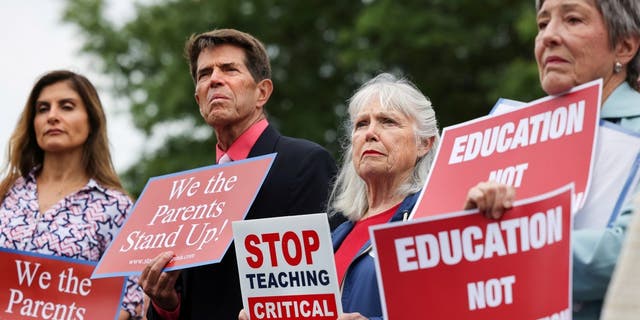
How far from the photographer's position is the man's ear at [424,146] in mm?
4652

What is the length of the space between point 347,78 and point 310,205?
12942 millimetres

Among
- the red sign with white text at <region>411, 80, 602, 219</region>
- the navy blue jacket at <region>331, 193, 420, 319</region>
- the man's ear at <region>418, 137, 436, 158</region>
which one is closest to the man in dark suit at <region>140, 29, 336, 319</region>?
the man's ear at <region>418, 137, 436, 158</region>

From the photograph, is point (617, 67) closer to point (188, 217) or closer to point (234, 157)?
point (188, 217)

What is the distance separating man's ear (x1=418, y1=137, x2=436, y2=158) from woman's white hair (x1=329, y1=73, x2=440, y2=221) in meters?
0.01

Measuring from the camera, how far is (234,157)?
5.20 metres

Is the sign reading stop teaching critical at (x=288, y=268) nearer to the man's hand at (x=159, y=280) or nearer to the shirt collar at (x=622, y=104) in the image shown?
the man's hand at (x=159, y=280)

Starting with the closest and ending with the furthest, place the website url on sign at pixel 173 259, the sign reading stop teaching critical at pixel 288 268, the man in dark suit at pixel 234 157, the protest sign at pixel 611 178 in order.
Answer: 1. the protest sign at pixel 611 178
2. the sign reading stop teaching critical at pixel 288 268
3. the website url on sign at pixel 173 259
4. the man in dark suit at pixel 234 157

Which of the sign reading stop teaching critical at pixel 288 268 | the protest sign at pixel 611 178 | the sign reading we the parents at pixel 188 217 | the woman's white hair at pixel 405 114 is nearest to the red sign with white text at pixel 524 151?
the protest sign at pixel 611 178

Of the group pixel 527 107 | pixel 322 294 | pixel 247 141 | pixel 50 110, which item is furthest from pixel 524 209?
pixel 50 110

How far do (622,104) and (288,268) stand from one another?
1.30 m

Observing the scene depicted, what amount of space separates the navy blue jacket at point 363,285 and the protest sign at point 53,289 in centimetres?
150

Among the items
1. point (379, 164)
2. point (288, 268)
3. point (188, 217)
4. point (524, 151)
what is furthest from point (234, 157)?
point (524, 151)

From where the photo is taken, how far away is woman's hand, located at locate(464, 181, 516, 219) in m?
3.05

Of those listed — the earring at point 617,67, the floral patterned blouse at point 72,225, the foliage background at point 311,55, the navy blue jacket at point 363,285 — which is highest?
the foliage background at point 311,55
